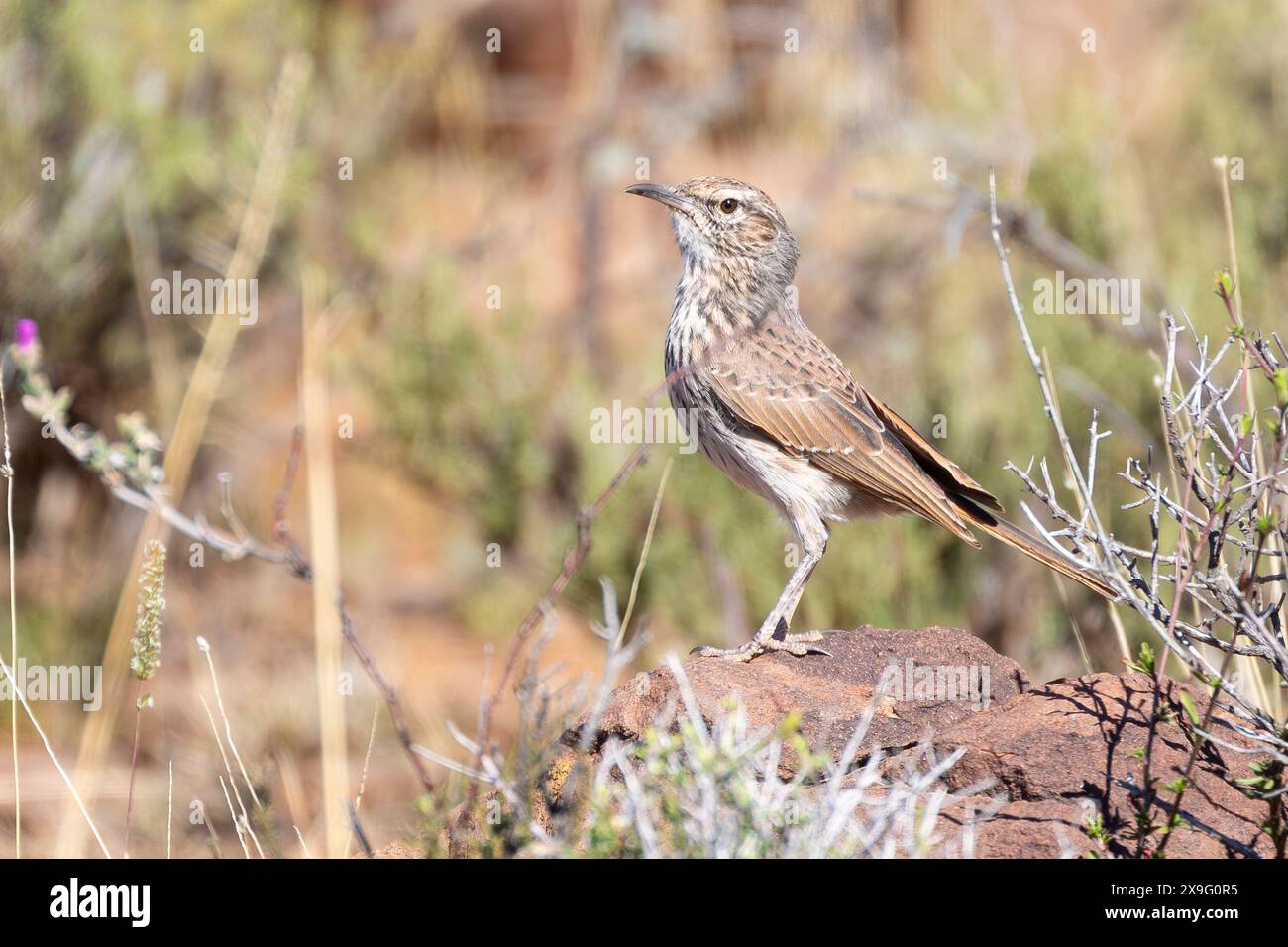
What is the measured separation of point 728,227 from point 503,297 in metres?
4.01

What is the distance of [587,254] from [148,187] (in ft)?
9.81

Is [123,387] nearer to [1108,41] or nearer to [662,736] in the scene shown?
[662,736]

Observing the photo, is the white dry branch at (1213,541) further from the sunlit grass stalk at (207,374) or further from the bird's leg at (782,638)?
the sunlit grass stalk at (207,374)

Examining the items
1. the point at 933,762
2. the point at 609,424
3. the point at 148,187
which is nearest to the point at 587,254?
the point at 609,424

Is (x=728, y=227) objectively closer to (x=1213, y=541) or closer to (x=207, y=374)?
(x=207, y=374)

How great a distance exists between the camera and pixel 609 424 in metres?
8.13

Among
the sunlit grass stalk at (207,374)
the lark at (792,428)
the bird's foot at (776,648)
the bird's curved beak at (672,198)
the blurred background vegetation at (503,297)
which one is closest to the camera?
the bird's foot at (776,648)

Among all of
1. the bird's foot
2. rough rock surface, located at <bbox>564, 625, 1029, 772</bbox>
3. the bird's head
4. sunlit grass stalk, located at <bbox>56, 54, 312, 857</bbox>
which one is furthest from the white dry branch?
sunlit grass stalk, located at <bbox>56, 54, 312, 857</bbox>

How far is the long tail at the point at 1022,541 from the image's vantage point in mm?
4562

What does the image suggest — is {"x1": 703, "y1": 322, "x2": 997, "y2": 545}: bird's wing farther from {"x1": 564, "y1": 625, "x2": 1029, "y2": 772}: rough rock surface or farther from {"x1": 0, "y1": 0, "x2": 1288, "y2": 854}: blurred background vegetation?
{"x1": 0, "y1": 0, "x2": 1288, "y2": 854}: blurred background vegetation

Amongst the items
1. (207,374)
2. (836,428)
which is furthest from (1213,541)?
(207,374)

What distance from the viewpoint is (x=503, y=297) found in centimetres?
948

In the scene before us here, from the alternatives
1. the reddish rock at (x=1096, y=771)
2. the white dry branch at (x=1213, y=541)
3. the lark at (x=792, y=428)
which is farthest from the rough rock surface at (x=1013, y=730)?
the lark at (x=792, y=428)

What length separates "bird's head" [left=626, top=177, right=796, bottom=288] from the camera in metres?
5.70
